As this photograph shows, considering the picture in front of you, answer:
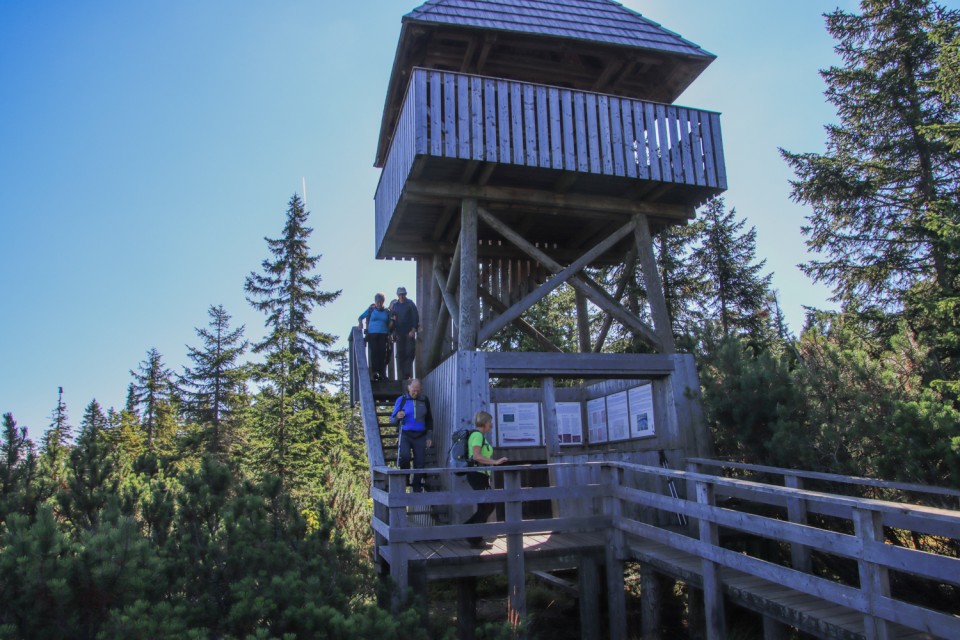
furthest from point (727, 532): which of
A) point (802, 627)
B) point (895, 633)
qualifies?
point (895, 633)

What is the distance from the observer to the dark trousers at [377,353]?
38.5ft

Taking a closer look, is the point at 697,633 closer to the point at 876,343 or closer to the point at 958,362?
the point at 958,362

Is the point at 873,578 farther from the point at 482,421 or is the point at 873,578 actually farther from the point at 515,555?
the point at 482,421

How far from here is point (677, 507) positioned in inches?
264

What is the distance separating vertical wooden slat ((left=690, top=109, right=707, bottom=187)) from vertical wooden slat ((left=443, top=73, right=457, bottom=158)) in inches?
149

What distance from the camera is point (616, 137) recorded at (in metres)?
10.5

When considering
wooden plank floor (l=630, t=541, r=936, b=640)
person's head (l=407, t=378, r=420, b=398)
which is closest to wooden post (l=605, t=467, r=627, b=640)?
wooden plank floor (l=630, t=541, r=936, b=640)

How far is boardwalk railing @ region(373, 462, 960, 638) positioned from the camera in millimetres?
4418

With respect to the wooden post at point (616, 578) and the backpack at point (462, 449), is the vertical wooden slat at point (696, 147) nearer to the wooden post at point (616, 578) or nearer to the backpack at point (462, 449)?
the wooden post at point (616, 578)

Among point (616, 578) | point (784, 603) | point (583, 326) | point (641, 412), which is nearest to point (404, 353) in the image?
point (583, 326)

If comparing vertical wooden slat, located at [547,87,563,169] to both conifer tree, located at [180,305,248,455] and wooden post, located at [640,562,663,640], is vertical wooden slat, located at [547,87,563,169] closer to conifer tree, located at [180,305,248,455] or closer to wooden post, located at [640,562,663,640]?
wooden post, located at [640,562,663,640]

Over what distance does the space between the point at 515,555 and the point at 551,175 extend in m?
5.68

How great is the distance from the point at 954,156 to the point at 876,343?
3.84 metres

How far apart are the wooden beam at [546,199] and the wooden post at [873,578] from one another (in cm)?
715
